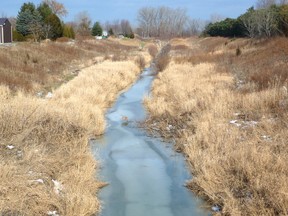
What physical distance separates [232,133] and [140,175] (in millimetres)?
2327

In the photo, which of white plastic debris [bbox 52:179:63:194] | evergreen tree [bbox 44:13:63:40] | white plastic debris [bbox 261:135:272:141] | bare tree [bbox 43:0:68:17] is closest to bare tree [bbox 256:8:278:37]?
evergreen tree [bbox 44:13:63:40]

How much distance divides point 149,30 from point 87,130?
379ft

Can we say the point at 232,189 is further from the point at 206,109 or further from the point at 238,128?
the point at 206,109

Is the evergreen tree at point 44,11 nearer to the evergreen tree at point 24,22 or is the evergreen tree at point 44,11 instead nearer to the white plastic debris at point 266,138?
the evergreen tree at point 24,22

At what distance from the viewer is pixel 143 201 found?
6.90 meters

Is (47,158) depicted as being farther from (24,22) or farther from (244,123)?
(24,22)

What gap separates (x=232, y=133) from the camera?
901cm

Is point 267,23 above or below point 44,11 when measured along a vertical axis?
below

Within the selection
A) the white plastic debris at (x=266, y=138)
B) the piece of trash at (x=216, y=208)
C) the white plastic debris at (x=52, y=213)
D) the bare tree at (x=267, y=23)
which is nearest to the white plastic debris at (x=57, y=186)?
the white plastic debris at (x=52, y=213)

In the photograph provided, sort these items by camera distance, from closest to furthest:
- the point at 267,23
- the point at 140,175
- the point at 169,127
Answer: the point at 140,175 → the point at 169,127 → the point at 267,23

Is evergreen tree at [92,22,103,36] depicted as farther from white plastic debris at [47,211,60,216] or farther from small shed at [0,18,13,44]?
white plastic debris at [47,211,60,216]

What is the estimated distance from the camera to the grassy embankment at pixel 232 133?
617 centimetres

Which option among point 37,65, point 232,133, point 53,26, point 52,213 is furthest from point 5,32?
point 52,213

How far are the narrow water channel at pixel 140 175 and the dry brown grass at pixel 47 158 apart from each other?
37cm
